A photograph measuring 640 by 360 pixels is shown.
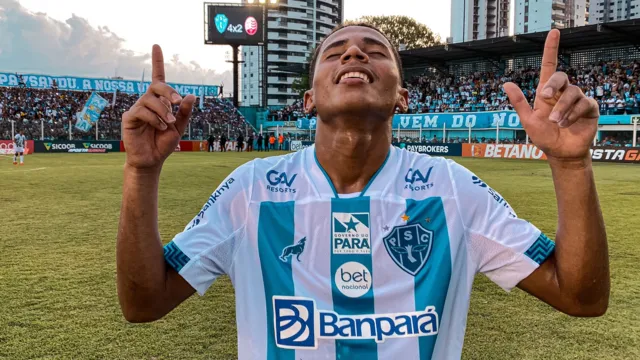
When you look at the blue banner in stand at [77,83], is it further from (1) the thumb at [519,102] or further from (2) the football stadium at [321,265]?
(1) the thumb at [519,102]

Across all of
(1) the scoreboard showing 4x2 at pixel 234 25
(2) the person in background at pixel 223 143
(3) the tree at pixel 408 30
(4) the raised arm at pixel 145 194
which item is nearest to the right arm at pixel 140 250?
(4) the raised arm at pixel 145 194

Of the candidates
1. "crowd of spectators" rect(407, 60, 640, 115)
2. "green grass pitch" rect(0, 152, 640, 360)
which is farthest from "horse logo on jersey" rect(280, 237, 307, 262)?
"crowd of spectators" rect(407, 60, 640, 115)

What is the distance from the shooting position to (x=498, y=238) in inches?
77.1

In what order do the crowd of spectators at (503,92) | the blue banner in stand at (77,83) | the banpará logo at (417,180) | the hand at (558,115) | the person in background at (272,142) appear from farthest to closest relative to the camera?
the person in background at (272,142), the blue banner in stand at (77,83), the crowd of spectators at (503,92), the banpará logo at (417,180), the hand at (558,115)

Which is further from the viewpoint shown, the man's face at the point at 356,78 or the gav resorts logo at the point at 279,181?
the gav resorts logo at the point at 279,181

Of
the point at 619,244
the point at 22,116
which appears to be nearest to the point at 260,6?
the point at 22,116

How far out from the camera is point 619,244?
6.72m

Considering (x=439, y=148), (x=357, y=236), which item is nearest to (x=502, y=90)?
(x=439, y=148)

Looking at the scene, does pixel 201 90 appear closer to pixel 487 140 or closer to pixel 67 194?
pixel 487 140

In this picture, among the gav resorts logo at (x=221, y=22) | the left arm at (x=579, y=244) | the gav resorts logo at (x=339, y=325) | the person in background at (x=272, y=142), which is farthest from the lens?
the gav resorts logo at (x=221, y=22)

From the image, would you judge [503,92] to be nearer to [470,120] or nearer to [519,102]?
[470,120]

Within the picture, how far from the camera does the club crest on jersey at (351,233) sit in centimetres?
198

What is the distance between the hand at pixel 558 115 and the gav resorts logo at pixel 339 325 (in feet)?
2.43

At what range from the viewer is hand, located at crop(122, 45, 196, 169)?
67.7 inches
